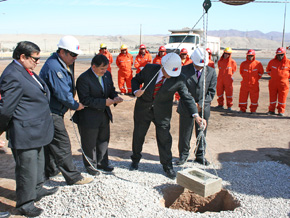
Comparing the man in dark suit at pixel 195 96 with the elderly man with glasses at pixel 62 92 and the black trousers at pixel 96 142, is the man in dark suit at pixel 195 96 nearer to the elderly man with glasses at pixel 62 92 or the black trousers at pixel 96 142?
the black trousers at pixel 96 142

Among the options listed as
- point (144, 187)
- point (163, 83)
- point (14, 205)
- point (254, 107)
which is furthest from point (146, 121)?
point (254, 107)

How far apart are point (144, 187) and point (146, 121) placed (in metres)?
0.99

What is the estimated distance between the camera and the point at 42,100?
126 inches

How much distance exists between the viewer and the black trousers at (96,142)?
13.4 ft

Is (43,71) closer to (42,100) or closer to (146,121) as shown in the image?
(42,100)

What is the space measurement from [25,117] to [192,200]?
8.29ft

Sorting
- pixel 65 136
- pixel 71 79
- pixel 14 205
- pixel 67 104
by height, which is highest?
pixel 71 79

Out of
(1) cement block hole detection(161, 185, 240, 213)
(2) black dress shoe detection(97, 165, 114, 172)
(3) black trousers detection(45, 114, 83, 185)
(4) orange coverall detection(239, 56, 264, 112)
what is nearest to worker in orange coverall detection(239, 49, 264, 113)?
(4) orange coverall detection(239, 56, 264, 112)

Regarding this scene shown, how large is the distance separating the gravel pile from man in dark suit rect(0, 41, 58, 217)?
0.37 m

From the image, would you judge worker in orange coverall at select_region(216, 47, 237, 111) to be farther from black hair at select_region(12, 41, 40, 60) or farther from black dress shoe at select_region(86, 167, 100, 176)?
black hair at select_region(12, 41, 40, 60)

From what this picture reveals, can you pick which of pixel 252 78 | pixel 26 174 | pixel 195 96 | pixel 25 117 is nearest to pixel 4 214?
pixel 26 174

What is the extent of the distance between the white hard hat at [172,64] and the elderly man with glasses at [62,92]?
1.15m

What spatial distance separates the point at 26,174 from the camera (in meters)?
3.18

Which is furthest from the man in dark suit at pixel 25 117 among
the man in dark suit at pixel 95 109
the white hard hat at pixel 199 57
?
the white hard hat at pixel 199 57
